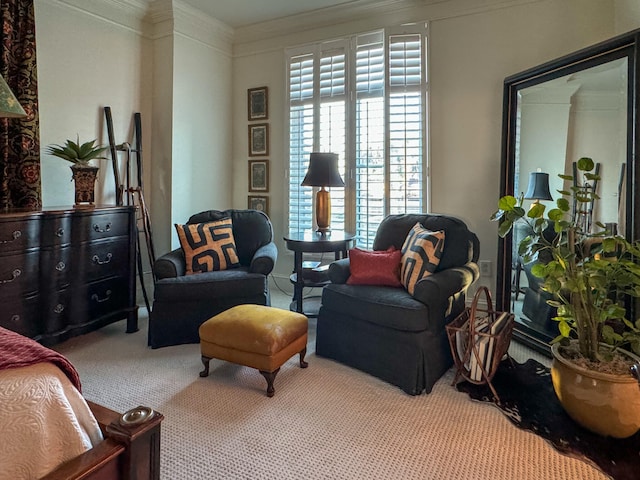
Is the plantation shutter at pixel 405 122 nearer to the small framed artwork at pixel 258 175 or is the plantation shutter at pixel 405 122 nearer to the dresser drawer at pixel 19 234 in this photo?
the small framed artwork at pixel 258 175

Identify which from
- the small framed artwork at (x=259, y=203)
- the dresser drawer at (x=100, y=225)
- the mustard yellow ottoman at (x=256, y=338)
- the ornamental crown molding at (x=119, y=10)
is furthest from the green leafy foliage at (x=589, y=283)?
the ornamental crown molding at (x=119, y=10)

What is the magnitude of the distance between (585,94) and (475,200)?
1.13 m

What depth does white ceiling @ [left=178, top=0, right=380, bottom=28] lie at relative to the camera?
3.65 metres

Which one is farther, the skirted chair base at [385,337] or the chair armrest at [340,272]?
the chair armrest at [340,272]

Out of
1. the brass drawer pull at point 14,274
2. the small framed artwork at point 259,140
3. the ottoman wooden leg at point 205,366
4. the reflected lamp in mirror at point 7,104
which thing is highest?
the small framed artwork at point 259,140

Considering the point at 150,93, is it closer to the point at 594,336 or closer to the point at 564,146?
the point at 564,146

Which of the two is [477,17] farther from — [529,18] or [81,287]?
[81,287]

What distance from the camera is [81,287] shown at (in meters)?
2.77

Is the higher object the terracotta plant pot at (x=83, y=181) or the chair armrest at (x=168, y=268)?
the terracotta plant pot at (x=83, y=181)

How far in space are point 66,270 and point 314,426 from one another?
1926mm

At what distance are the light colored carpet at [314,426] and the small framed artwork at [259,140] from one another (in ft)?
7.90

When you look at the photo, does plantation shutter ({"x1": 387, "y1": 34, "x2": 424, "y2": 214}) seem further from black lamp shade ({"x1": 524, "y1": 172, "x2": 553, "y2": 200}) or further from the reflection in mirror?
black lamp shade ({"x1": 524, "y1": 172, "x2": 553, "y2": 200})

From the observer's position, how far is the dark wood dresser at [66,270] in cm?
234

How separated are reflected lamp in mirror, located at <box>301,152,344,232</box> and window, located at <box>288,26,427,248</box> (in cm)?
42
